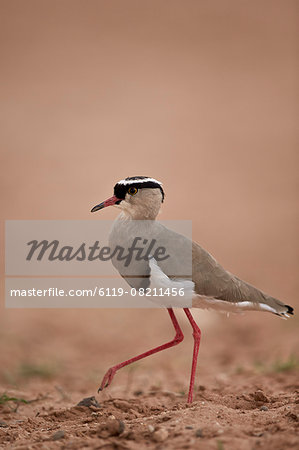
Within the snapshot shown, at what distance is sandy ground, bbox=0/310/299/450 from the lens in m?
3.58

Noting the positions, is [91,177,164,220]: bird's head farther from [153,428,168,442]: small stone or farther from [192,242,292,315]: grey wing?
[153,428,168,442]: small stone

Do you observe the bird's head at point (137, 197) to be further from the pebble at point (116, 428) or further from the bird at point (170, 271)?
the pebble at point (116, 428)

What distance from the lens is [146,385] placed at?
6.05 m

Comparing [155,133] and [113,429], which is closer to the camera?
[113,429]

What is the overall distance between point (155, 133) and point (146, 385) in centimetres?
1428

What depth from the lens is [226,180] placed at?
644 inches

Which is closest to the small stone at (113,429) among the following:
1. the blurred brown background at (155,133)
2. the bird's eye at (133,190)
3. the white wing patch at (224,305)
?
the white wing patch at (224,305)

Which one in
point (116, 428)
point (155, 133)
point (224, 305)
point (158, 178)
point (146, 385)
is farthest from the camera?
point (155, 133)

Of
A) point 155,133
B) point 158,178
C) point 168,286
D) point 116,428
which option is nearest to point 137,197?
point 168,286

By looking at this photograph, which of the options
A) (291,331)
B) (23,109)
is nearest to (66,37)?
(23,109)

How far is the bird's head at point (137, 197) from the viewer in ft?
16.4

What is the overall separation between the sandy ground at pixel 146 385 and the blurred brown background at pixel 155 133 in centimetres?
6

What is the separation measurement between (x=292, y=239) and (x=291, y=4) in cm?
1921

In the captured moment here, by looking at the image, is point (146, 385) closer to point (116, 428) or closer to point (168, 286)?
point (168, 286)
